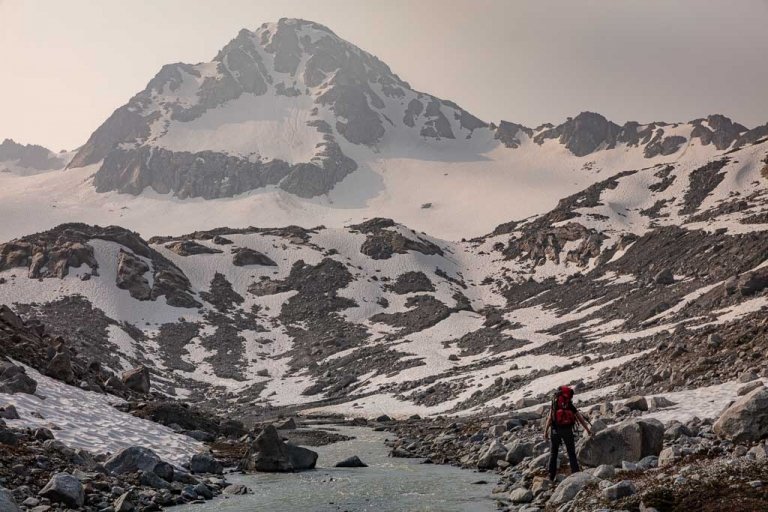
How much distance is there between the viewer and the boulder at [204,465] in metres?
24.2

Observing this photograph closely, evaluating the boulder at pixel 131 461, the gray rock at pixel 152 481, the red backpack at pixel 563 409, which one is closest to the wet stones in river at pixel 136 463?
the boulder at pixel 131 461

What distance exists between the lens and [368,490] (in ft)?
71.5

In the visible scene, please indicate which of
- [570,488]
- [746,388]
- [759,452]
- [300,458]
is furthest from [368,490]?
[746,388]

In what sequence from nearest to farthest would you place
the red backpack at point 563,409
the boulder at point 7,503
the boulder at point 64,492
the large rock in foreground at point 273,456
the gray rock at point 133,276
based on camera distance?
the boulder at point 7,503 → the boulder at point 64,492 → the red backpack at point 563,409 → the large rock in foreground at point 273,456 → the gray rock at point 133,276

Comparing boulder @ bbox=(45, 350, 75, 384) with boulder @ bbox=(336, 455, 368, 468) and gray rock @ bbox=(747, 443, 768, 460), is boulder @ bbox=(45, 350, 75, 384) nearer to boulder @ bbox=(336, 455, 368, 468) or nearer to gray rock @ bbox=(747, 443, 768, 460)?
boulder @ bbox=(336, 455, 368, 468)

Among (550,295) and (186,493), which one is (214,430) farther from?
(550,295)

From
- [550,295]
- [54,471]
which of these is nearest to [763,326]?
[54,471]

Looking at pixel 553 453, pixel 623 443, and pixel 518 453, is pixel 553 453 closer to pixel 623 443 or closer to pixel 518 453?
pixel 623 443

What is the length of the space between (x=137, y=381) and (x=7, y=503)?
98.9ft

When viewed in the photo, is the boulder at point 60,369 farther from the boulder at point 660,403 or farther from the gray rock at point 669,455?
the boulder at point 660,403

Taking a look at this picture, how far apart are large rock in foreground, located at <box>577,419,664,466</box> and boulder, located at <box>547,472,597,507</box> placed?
232cm

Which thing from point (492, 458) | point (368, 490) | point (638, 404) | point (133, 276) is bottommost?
point (133, 276)

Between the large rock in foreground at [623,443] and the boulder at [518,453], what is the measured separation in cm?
588

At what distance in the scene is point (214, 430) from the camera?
3641cm
